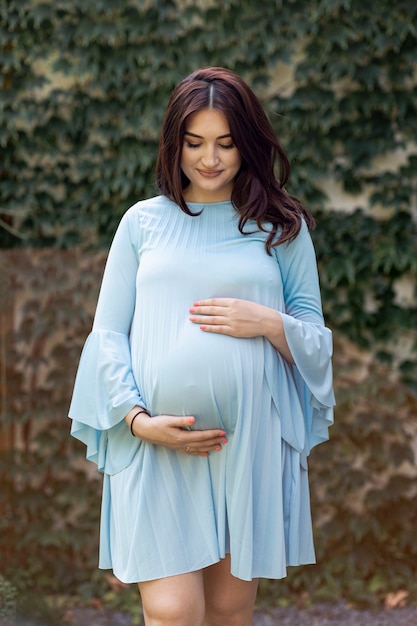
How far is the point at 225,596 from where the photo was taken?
6.70 feet

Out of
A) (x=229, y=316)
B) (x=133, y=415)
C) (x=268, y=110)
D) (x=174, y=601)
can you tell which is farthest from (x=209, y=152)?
(x=268, y=110)

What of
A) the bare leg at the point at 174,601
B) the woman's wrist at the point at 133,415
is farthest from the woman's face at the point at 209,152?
the bare leg at the point at 174,601

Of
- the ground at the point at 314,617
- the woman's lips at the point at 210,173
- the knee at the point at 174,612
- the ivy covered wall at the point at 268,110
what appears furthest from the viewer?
the ivy covered wall at the point at 268,110

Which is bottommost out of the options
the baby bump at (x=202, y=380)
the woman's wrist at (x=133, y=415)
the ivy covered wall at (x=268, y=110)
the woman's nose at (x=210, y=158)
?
the woman's wrist at (x=133, y=415)

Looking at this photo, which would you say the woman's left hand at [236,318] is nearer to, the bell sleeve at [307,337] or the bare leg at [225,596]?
the bell sleeve at [307,337]

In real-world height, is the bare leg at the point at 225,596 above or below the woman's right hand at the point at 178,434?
below

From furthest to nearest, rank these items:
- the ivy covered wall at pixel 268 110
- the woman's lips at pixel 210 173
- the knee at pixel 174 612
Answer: the ivy covered wall at pixel 268 110
the woman's lips at pixel 210 173
the knee at pixel 174 612

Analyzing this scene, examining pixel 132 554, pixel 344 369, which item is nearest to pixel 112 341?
pixel 132 554

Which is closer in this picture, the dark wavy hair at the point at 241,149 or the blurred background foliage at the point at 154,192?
the dark wavy hair at the point at 241,149

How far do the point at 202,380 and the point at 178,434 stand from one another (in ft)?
0.44

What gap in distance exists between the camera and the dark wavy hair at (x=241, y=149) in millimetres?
1923

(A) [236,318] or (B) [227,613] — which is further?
(B) [227,613]

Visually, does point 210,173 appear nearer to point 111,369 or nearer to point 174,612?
point 111,369

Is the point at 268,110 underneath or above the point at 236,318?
above
